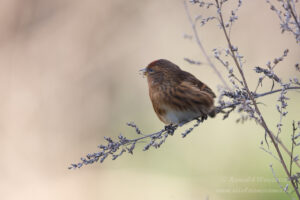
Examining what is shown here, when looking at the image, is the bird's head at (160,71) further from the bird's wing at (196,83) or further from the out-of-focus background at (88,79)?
the out-of-focus background at (88,79)

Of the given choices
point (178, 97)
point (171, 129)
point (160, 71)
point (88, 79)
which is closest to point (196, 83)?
point (178, 97)

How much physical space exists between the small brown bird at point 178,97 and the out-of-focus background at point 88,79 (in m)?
3.01

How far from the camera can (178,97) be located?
3.78 m

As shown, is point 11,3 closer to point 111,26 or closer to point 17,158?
point 111,26

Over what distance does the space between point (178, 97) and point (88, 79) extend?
12.8ft

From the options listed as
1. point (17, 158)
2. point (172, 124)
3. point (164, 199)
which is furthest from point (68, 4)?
point (172, 124)

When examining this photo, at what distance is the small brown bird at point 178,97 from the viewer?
Answer: 3.71 m

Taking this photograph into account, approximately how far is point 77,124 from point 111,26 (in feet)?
5.68

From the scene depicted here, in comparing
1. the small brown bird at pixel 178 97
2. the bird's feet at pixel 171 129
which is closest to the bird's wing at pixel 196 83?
the small brown bird at pixel 178 97

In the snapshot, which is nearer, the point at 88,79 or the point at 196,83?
the point at 196,83

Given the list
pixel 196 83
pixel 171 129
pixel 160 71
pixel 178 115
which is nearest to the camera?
pixel 171 129

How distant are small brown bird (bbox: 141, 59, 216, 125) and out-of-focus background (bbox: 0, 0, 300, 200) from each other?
9.88 ft

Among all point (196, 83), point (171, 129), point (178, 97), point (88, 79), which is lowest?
point (171, 129)

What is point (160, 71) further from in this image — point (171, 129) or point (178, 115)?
point (171, 129)
